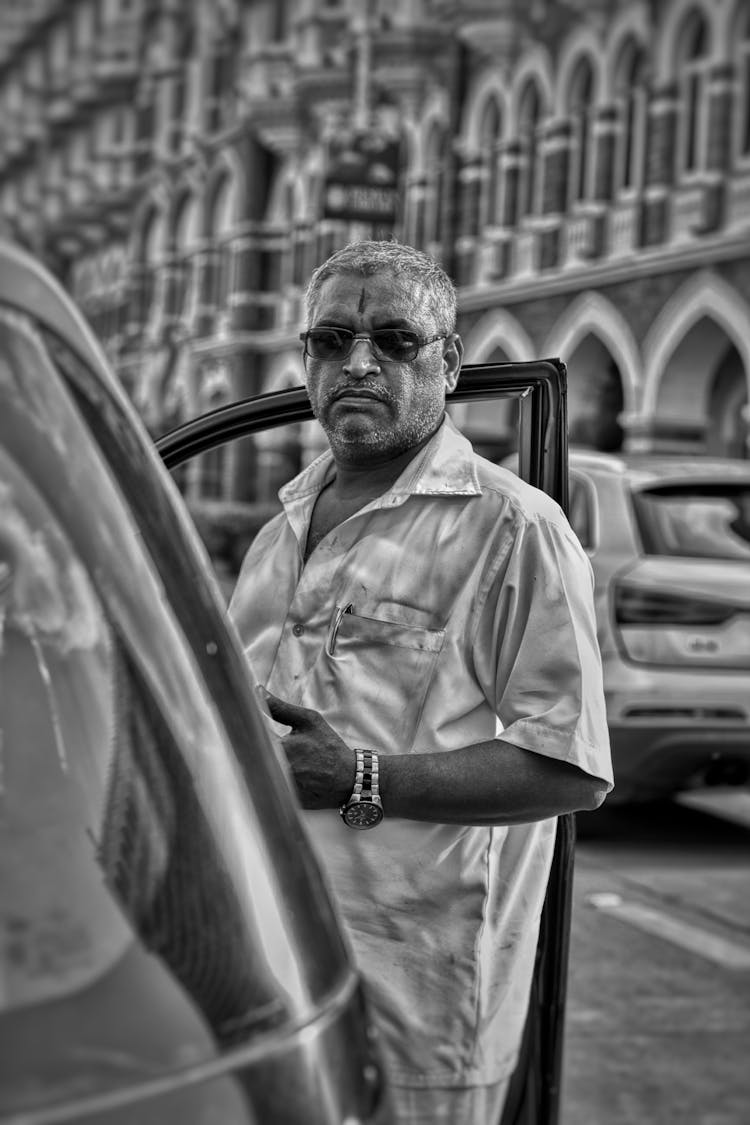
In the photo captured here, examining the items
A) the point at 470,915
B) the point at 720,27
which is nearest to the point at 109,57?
the point at 720,27

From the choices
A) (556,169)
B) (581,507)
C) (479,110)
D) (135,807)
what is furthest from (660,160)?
(135,807)

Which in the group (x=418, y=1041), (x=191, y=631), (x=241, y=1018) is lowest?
(x=418, y=1041)

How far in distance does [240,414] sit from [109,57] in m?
42.8

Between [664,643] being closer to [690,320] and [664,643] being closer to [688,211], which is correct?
[690,320]

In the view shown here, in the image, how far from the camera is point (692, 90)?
2017 cm

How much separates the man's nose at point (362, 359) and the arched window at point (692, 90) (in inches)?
721

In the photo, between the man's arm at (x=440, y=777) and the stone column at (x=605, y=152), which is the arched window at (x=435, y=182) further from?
the man's arm at (x=440, y=777)

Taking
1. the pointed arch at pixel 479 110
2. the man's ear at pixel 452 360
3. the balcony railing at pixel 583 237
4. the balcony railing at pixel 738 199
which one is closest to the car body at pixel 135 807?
the man's ear at pixel 452 360

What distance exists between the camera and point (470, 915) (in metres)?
2.21

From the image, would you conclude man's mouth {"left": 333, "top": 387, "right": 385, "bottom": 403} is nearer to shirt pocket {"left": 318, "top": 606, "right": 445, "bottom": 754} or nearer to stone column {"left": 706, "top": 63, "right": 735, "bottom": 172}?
shirt pocket {"left": 318, "top": 606, "right": 445, "bottom": 754}

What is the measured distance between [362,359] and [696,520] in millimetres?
6091

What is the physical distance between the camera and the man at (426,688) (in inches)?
83.2

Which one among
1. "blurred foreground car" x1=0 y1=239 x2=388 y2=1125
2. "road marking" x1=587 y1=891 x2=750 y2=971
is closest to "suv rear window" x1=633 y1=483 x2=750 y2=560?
"road marking" x1=587 y1=891 x2=750 y2=971

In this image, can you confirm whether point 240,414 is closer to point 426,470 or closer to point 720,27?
point 426,470
